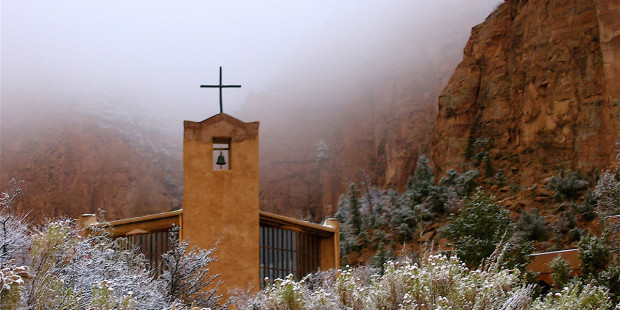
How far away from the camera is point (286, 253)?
1587cm

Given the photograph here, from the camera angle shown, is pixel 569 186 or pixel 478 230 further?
pixel 569 186

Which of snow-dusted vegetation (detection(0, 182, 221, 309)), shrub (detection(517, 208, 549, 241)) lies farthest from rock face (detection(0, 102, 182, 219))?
snow-dusted vegetation (detection(0, 182, 221, 309))

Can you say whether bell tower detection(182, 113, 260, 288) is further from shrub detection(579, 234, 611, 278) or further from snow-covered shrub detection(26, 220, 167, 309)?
shrub detection(579, 234, 611, 278)

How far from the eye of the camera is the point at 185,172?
1494 cm

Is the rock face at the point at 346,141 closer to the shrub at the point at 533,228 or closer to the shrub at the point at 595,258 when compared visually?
the shrub at the point at 533,228

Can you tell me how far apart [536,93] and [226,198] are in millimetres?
37290

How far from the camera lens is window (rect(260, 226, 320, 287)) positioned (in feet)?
50.1

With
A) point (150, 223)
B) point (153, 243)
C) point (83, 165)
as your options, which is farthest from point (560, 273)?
point (83, 165)

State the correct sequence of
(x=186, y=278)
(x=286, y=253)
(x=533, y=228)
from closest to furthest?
1. (x=186, y=278)
2. (x=286, y=253)
3. (x=533, y=228)

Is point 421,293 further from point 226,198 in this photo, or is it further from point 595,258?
point 595,258

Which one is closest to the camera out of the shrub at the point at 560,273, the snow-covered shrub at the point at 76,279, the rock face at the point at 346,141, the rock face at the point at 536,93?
the snow-covered shrub at the point at 76,279

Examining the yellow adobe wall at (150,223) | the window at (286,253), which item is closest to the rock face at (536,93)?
the window at (286,253)

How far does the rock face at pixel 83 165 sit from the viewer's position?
2447 inches

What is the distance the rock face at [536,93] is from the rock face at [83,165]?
82.6 ft
